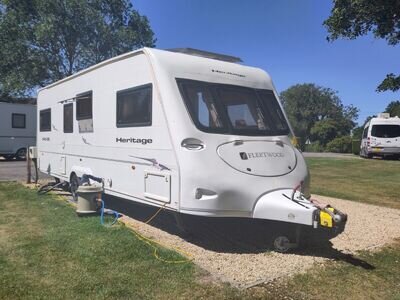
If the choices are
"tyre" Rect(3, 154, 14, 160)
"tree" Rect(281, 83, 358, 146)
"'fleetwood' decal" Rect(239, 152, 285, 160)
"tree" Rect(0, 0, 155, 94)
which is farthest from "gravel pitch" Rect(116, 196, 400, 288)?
"tree" Rect(281, 83, 358, 146)

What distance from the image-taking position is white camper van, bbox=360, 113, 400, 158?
23828 millimetres

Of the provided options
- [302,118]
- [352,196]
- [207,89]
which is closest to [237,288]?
[207,89]

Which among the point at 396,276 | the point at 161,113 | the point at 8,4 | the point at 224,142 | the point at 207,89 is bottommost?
the point at 396,276

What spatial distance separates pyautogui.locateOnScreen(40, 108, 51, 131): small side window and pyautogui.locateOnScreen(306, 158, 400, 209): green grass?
7.48 m

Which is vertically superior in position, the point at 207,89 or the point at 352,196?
the point at 207,89

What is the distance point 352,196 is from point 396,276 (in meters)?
6.38

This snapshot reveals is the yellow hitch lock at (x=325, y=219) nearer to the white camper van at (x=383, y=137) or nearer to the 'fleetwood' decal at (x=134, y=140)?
the 'fleetwood' decal at (x=134, y=140)

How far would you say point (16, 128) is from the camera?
2247 centimetres

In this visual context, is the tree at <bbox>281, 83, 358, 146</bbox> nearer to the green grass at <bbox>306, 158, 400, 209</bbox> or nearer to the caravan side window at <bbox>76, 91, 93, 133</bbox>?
the green grass at <bbox>306, 158, 400, 209</bbox>

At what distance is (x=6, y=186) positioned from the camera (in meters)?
11.8

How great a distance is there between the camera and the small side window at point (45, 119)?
10797mm

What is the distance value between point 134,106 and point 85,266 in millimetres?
2766

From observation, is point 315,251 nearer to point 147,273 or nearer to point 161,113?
point 147,273

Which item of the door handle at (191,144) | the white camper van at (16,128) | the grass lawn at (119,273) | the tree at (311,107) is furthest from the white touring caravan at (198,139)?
the tree at (311,107)
